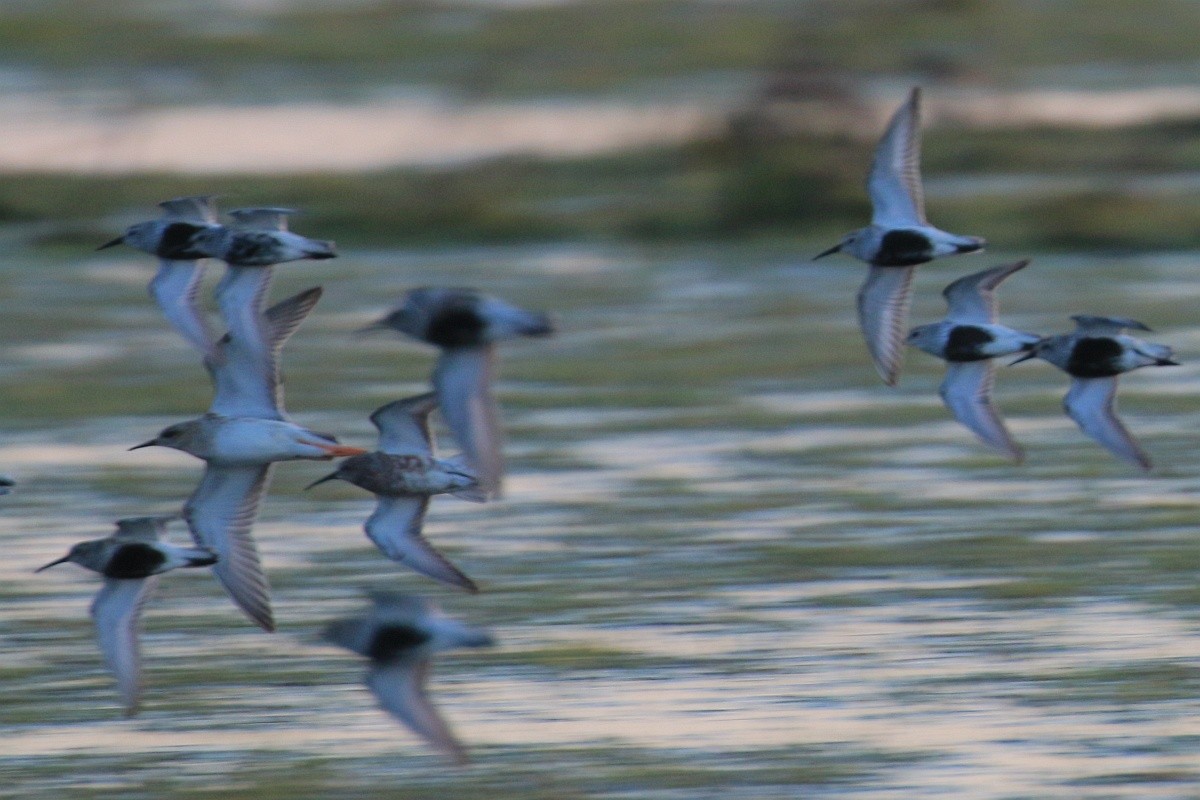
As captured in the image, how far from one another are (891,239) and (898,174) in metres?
0.22

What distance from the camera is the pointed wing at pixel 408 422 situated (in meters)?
7.64

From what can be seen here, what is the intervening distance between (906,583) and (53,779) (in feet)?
10.3

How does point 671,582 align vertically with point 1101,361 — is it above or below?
below

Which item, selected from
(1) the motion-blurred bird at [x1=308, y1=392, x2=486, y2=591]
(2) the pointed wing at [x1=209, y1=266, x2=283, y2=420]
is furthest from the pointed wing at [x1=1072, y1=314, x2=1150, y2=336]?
(2) the pointed wing at [x1=209, y1=266, x2=283, y2=420]

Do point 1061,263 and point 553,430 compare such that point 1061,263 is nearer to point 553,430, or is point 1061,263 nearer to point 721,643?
point 553,430

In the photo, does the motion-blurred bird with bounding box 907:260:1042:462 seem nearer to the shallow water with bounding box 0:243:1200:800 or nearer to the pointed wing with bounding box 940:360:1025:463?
the pointed wing with bounding box 940:360:1025:463

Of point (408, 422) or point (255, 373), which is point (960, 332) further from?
point (255, 373)

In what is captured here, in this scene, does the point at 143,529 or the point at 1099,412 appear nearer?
the point at 143,529

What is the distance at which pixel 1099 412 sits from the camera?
7758 mm

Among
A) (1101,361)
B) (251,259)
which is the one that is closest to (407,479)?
(251,259)

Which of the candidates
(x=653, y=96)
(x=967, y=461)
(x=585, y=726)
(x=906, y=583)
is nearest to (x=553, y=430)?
(x=967, y=461)

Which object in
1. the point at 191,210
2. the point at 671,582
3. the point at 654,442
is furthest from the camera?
the point at 654,442

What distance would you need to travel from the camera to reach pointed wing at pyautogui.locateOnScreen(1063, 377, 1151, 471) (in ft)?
25.2

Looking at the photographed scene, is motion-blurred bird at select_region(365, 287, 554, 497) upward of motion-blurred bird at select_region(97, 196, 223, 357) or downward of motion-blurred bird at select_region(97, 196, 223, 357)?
downward
